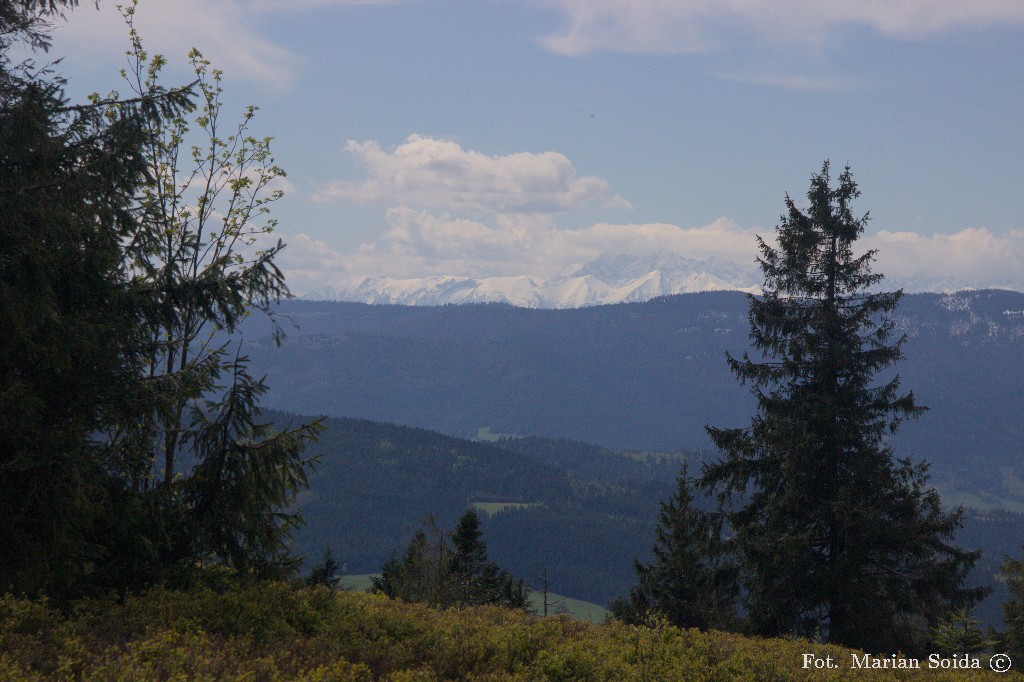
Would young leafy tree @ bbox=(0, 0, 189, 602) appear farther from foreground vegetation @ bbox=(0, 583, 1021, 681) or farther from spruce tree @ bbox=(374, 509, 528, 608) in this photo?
spruce tree @ bbox=(374, 509, 528, 608)

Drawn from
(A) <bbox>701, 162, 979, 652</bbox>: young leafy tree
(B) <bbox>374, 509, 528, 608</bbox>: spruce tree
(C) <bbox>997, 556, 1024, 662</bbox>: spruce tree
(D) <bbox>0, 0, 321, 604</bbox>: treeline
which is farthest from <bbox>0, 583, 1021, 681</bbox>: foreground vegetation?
(B) <bbox>374, 509, 528, 608</bbox>: spruce tree

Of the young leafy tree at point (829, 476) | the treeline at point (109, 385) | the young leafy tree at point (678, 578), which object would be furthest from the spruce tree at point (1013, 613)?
the treeline at point (109, 385)

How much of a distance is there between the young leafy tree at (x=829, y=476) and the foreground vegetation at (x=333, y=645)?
23.6ft

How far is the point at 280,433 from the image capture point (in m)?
11.1

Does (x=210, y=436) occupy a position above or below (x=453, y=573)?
above

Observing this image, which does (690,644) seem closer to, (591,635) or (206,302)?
(591,635)

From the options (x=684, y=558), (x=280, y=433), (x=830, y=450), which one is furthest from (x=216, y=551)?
(x=684, y=558)

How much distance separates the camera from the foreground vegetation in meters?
7.88

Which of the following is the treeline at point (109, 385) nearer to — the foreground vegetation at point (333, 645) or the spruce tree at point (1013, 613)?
the foreground vegetation at point (333, 645)

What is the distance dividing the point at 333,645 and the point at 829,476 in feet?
48.3

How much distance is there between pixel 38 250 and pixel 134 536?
4031 mm

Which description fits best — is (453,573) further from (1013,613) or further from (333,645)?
(333,645)

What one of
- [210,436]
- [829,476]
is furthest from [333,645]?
[829,476]

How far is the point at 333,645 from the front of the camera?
927 cm
